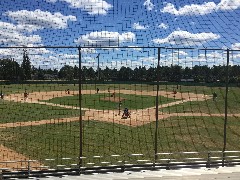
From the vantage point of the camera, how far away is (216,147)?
2175cm

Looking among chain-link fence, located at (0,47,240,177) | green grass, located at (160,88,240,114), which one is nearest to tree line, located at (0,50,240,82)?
chain-link fence, located at (0,47,240,177)

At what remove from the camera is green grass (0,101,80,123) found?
111 ft

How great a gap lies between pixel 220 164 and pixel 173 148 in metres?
9.18

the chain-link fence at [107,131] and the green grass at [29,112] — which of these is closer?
the chain-link fence at [107,131]

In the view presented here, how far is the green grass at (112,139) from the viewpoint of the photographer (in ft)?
66.5

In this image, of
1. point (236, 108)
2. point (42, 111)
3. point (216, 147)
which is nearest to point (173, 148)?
point (216, 147)

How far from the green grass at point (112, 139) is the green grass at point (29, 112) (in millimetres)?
5092

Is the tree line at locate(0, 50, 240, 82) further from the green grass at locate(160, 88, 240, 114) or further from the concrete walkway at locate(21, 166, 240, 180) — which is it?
the green grass at locate(160, 88, 240, 114)

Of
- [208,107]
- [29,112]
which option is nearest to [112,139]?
[29,112]

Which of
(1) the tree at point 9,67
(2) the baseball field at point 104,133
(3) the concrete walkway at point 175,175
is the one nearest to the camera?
(3) the concrete walkway at point 175,175

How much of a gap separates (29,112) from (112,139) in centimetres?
1753

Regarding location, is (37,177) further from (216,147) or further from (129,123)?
(129,123)

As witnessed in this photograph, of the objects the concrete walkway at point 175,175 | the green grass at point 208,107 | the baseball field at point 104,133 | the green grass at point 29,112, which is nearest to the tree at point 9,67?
the baseball field at point 104,133

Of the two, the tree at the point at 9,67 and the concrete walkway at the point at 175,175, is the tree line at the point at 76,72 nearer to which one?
the tree at the point at 9,67
